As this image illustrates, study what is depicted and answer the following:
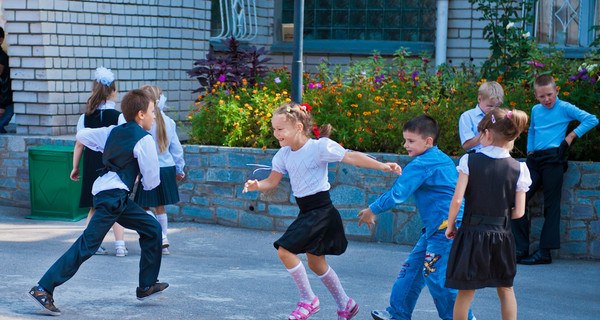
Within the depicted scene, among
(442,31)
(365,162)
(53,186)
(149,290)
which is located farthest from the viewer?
(442,31)

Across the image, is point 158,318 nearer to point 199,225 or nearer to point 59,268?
point 59,268

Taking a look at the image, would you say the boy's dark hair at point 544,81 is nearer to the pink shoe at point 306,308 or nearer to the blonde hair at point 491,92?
the blonde hair at point 491,92

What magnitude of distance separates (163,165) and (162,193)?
0.26 metres

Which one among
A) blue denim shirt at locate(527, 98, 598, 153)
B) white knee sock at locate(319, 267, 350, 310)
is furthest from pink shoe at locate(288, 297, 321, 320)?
blue denim shirt at locate(527, 98, 598, 153)

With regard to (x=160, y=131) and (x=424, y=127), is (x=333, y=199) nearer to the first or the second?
(x=160, y=131)

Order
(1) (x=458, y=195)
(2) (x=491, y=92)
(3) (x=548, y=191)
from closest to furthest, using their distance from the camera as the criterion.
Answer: (1) (x=458, y=195)
(2) (x=491, y=92)
(3) (x=548, y=191)

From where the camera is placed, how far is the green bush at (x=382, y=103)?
7945mm

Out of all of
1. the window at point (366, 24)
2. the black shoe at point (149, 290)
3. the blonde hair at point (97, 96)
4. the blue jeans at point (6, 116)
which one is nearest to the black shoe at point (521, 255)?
the black shoe at point (149, 290)

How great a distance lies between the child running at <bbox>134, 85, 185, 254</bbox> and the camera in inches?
280

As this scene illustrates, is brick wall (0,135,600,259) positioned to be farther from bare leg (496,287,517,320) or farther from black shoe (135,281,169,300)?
bare leg (496,287,517,320)

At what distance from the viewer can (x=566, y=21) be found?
1173 cm

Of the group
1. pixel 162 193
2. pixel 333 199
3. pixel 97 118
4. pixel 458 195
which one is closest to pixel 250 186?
pixel 458 195

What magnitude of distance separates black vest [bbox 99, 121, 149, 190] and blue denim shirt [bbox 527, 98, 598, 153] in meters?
3.78

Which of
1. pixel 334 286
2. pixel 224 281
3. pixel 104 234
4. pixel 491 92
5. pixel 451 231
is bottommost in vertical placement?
pixel 224 281
